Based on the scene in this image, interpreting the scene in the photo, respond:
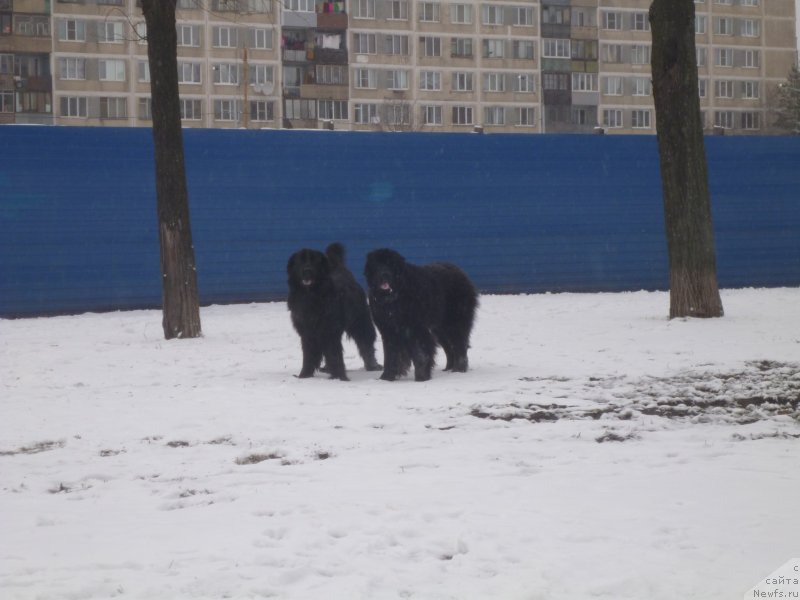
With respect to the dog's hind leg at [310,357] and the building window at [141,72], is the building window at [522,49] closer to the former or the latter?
the building window at [141,72]

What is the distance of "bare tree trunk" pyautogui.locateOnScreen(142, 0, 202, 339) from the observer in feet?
46.7

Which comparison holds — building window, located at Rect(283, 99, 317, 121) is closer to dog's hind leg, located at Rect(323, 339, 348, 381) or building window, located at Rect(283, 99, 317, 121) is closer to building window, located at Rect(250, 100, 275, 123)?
building window, located at Rect(250, 100, 275, 123)

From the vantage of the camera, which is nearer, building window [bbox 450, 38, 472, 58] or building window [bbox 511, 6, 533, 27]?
building window [bbox 450, 38, 472, 58]

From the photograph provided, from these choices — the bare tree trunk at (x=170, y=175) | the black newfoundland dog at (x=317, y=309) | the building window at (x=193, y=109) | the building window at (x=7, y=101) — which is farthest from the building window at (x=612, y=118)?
the black newfoundland dog at (x=317, y=309)

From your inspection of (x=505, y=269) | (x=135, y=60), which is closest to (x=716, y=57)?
(x=135, y=60)

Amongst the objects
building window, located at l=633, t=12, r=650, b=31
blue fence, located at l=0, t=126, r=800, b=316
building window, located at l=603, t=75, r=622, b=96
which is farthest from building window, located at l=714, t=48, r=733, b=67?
blue fence, located at l=0, t=126, r=800, b=316

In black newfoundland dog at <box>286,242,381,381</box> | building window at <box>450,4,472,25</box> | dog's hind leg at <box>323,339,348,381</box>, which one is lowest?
dog's hind leg at <box>323,339,348,381</box>

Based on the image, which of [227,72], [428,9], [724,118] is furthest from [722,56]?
[227,72]

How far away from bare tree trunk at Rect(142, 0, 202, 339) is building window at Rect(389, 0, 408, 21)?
68.6 m

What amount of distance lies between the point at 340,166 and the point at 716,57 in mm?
78235

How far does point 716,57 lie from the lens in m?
91.1

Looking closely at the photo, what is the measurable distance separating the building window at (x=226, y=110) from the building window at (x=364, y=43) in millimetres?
10118

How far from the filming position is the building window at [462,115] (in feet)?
270

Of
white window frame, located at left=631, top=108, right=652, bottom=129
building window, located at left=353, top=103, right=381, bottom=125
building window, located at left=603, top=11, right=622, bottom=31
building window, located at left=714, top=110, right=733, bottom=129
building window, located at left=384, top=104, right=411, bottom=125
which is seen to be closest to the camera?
building window, located at left=384, top=104, right=411, bottom=125
